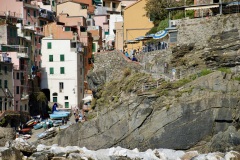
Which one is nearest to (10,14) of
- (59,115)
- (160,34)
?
(59,115)

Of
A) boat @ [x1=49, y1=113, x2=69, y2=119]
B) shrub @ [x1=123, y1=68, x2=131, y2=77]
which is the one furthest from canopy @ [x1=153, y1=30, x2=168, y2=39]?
boat @ [x1=49, y1=113, x2=69, y2=119]

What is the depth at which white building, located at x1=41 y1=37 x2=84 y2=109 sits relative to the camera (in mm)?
94250

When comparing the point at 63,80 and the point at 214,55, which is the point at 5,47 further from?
the point at 214,55

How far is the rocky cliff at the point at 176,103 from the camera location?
63250 millimetres

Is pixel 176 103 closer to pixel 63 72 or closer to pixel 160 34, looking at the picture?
pixel 160 34

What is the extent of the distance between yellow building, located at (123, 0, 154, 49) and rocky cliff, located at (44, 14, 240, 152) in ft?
41.4

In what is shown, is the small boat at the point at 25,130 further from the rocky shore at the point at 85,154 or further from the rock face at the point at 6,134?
the rocky shore at the point at 85,154

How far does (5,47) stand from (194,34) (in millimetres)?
24335

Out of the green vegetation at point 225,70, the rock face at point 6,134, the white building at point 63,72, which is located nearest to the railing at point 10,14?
the white building at point 63,72

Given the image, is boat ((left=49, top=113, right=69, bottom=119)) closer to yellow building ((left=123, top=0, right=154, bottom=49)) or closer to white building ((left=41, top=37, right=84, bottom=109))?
white building ((left=41, top=37, right=84, bottom=109))

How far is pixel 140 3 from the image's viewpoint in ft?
293

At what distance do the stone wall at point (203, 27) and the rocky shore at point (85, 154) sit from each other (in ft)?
38.9

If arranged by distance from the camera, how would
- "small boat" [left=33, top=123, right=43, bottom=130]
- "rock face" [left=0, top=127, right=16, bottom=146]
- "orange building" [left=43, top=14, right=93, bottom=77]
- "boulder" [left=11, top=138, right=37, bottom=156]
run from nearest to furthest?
"boulder" [left=11, top=138, right=37, bottom=156]
"rock face" [left=0, top=127, right=16, bottom=146]
"small boat" [left=33, top=123, right=43, bottom=130]
"orange building" [left=43, top=14, right=93, bottom=77]

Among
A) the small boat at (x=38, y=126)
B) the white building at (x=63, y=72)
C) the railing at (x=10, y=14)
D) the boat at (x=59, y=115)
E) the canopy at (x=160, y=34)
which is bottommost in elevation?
the small boat at (x=38, y=126)
